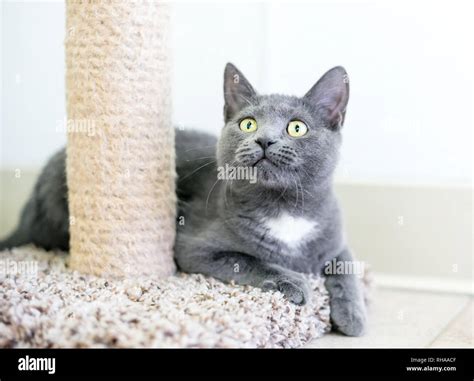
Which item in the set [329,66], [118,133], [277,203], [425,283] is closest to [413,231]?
[425,283]

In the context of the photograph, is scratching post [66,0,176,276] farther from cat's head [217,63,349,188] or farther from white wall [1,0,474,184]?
white wall [1,0,474,184]

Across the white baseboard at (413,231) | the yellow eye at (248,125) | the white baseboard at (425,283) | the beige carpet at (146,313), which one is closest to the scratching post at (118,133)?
the beige carpet at (146,313)

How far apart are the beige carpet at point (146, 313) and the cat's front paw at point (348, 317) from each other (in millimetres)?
26

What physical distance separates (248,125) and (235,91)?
0.13 meters

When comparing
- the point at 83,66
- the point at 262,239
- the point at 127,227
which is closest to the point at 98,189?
the point at 127,227

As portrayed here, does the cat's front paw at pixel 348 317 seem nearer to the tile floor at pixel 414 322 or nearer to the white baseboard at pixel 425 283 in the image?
the tile floor at pixel 414 322

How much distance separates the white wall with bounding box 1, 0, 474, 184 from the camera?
1973mm

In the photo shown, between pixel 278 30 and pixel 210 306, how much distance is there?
1345 mm

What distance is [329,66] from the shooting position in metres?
2.11

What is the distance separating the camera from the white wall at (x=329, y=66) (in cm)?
197

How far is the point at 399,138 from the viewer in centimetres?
208

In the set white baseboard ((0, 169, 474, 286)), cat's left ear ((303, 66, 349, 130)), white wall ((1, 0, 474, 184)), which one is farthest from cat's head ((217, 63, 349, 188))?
white wall ((1, 0, 474, 184))
